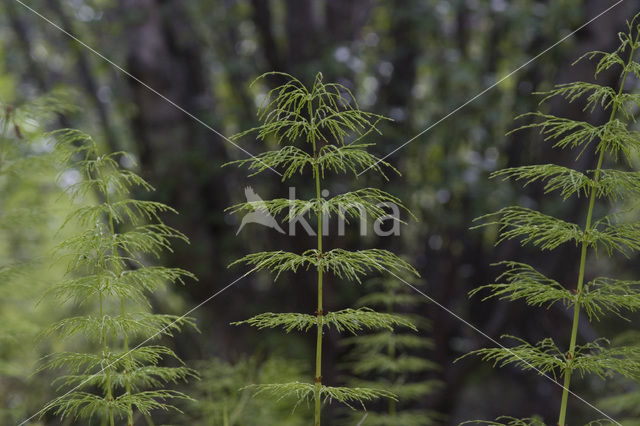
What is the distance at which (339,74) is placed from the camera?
3904mm

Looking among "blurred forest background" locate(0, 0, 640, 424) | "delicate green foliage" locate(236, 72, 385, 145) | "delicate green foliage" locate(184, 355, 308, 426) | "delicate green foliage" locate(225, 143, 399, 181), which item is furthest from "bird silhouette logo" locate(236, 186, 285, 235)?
"delicate green foliage" locate(225, 143, 399, 181)

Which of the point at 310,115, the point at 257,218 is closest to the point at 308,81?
the point at 257,218

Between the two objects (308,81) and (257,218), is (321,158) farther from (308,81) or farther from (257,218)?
(257,218)

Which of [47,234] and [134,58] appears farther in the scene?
[47,234]

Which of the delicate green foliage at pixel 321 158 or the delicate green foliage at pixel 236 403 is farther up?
the delicate green foliage at pixel 321 158

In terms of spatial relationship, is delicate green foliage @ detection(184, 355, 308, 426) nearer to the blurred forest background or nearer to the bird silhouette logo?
the blurred forest background

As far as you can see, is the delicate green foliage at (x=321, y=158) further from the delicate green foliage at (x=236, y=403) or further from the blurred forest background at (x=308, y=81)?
the blurred forest background at (x=308, y=81)

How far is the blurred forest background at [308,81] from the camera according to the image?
158 inches

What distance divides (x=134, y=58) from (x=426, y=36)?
2.32m

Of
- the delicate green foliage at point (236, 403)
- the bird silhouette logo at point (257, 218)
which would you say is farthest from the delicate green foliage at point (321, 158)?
the bird silhouette logo at point (257, 218)

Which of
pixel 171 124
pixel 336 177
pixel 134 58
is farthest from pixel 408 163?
pixel 134 58

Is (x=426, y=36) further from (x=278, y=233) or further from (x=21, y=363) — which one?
(x=21, y=363)

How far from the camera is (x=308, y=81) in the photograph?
3.93m

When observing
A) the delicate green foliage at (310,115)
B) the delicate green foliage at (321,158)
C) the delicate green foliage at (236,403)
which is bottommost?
the delicate green foliage at (236,403)
